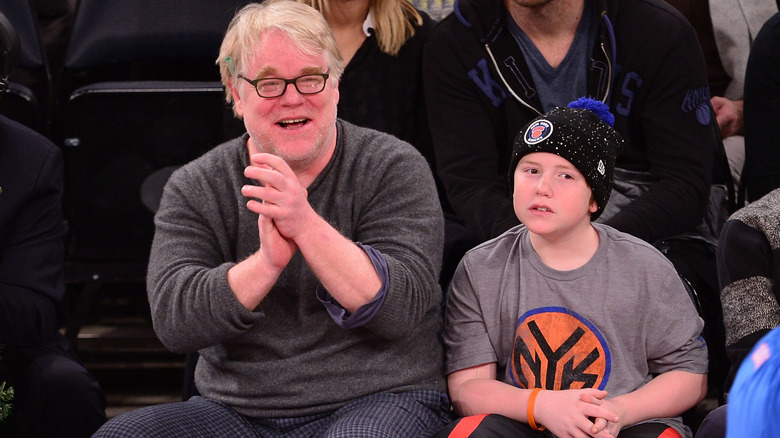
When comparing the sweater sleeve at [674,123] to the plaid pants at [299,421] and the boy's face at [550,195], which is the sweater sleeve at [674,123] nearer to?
the boy's face at [550,195]

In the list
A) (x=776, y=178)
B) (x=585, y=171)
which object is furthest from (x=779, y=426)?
(x=776, y=178)

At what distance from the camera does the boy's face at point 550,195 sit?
1.74m

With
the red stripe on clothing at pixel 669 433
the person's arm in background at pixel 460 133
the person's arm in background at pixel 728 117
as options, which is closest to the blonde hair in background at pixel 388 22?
the person's arm in background at pixel 460 133

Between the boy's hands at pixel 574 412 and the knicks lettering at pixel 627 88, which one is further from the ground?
the knicks lettering at pixel 627 88

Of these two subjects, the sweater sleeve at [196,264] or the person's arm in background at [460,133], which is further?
the person's arm in background at [460,133]

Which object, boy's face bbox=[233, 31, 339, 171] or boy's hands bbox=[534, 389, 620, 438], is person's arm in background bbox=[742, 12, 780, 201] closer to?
boy's hands bbox=[534, 389, 620, 438]

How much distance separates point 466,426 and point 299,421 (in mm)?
305

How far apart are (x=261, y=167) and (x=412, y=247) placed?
1.09ft

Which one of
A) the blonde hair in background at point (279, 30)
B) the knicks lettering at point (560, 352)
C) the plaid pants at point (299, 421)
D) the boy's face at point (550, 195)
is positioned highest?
the blonde hair in background at point (279, 30)

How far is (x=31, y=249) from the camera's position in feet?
6.77

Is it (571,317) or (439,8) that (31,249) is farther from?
(439,8)

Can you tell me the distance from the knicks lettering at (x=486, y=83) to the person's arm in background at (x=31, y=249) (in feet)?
3.38

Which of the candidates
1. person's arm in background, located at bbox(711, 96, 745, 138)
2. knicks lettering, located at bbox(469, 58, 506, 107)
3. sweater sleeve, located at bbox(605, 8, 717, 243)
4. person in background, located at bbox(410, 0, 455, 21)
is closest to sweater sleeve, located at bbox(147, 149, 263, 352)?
knicks lettering, located at bbox(469, 58, 506, 107)

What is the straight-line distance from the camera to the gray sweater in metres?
1.70
